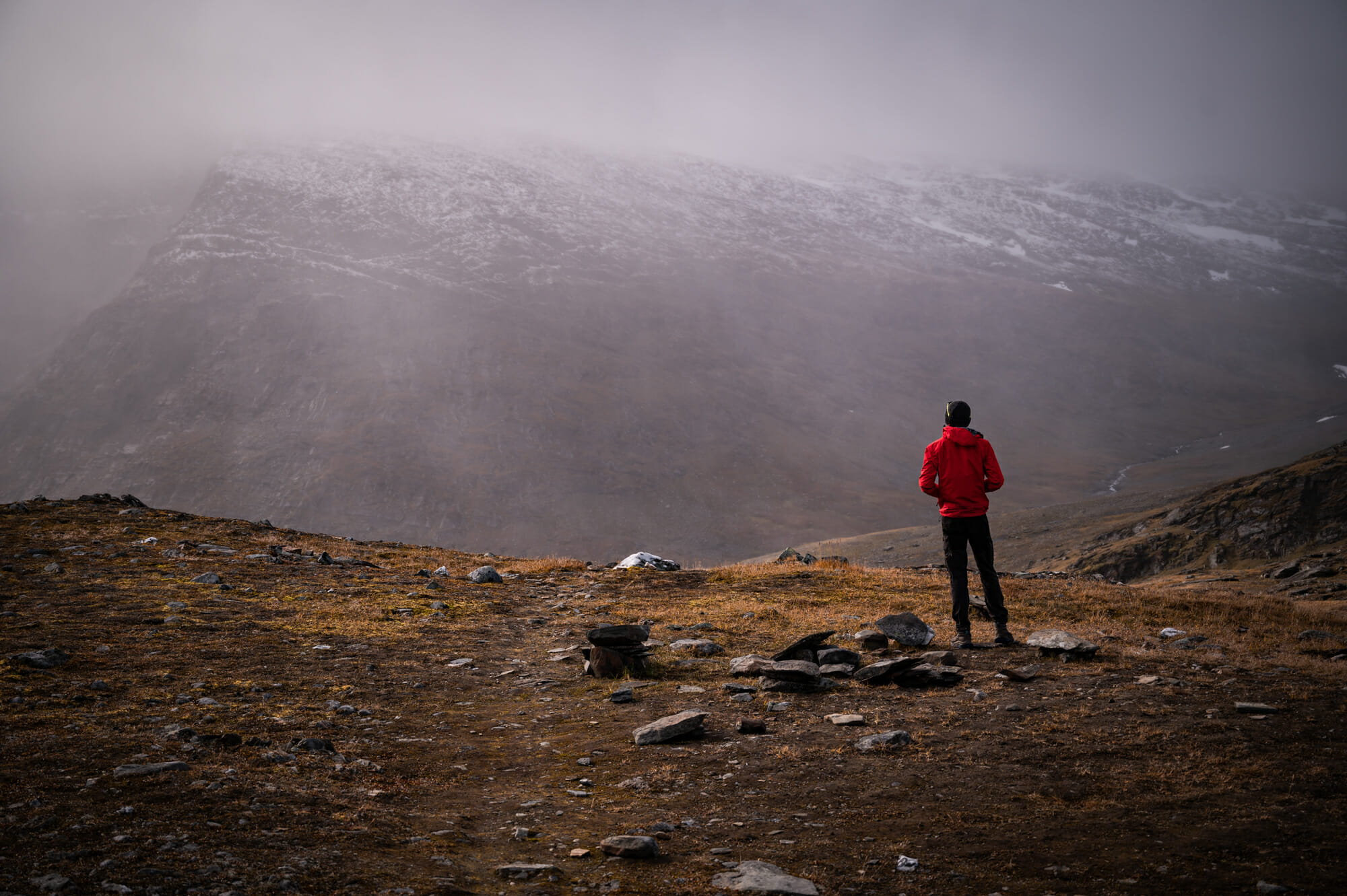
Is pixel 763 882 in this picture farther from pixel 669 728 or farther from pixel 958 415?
pixel 958 415

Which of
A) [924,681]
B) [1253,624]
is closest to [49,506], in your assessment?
[924,681]

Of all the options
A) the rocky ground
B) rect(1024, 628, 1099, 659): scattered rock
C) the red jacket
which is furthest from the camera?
the red jacket

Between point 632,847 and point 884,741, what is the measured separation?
10.6 ft

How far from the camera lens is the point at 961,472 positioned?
11.3m

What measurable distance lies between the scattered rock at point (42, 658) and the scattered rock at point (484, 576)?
1007 cm

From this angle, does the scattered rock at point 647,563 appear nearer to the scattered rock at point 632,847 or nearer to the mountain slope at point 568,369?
the scattered rock at point 632,847

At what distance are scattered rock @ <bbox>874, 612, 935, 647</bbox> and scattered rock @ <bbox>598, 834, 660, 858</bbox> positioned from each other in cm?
714

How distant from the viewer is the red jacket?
1130 cm

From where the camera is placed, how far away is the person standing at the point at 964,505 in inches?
445

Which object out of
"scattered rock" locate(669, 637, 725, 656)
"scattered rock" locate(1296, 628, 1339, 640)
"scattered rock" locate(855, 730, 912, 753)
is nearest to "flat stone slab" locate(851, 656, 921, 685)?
"scattered rock" locate(855, 730, 912, 753)

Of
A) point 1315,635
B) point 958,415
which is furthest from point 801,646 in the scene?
point 1315,635

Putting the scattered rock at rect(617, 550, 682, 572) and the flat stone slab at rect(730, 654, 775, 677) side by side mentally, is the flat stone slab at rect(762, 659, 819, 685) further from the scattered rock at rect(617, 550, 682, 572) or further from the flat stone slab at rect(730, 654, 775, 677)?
the scattered rock at rect(617, 550, 682, 572)

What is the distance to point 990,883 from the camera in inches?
194

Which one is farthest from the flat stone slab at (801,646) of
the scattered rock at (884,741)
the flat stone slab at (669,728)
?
the scattered rock at (884,741)
